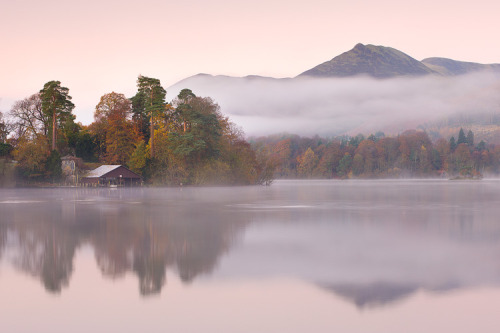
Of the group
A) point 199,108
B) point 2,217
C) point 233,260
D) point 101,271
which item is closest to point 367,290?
point 233,260

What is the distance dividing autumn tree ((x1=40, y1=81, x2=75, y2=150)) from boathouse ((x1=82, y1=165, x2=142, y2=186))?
11.6 m

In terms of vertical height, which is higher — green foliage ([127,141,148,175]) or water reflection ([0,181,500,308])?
green foliage ([127,141,148,175])

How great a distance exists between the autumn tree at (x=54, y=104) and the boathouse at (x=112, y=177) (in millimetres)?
11580

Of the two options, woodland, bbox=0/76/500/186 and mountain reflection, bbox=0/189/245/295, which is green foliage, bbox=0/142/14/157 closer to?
woodland, bbox=0/76/500/186

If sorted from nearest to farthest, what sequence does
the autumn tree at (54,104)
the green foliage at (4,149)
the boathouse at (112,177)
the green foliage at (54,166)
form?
1. the green foliage at (54,166)
2. the boathouse at (112,177)
3. the green foliage at (4,149)
4. the autumn tree at (54,104)

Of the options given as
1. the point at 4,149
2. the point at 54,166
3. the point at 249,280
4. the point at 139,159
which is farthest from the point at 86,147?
the point at 249,280

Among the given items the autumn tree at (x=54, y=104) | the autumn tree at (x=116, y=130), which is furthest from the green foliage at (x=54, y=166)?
the autumn tree at (x=116, y=130)

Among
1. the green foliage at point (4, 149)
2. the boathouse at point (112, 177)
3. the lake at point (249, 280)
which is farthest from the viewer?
the green foliage at point (4, 149)

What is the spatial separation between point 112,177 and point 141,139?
47.2 feet

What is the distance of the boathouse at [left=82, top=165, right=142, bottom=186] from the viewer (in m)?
97.1

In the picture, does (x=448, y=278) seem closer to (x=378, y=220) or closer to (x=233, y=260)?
(x=233, y=260)

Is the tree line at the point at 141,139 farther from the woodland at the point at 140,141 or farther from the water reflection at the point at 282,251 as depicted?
the water reflection at the point at 282,251

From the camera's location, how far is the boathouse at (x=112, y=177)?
97125 mm

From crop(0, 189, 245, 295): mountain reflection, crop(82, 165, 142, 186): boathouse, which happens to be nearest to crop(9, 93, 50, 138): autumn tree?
crop(82, 165, 142, 186): boathouse
